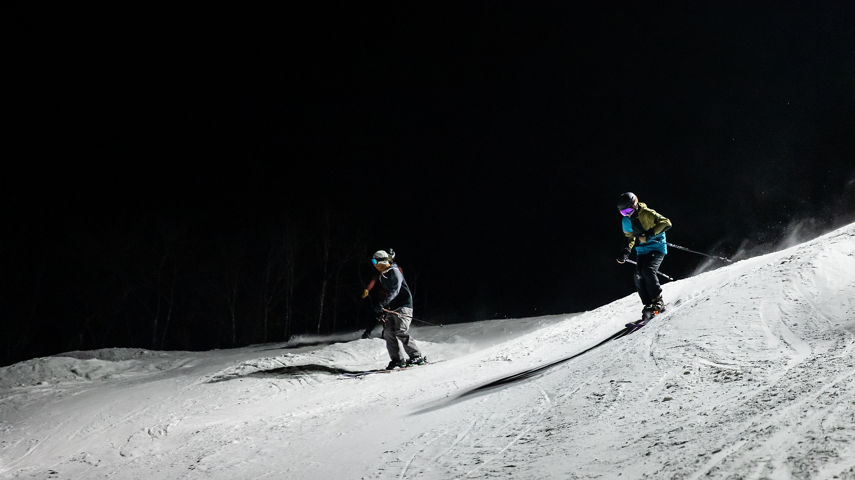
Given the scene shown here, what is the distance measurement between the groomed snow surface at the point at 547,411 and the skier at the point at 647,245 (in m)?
0.42

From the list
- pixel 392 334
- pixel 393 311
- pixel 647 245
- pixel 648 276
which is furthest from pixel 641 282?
pixel 392 334

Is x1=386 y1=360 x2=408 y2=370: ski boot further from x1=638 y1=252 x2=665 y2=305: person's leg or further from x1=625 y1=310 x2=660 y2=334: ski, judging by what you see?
x1=638 y1=252 x2=665 y2=305: person's leg

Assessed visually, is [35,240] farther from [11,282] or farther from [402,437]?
[402,437]

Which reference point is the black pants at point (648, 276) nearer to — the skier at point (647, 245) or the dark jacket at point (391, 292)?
the skier at point (647, 245)

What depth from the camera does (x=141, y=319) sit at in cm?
4259

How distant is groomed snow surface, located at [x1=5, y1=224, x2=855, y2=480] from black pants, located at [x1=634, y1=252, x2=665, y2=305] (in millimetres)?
399

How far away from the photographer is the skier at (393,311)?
10047mm

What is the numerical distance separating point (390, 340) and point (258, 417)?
3427mm

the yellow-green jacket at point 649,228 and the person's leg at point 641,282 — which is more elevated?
the yellow-green jacket at point 649,228

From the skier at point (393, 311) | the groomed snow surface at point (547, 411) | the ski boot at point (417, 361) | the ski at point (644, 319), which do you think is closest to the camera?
the groomed snow surface at point (547, 411)

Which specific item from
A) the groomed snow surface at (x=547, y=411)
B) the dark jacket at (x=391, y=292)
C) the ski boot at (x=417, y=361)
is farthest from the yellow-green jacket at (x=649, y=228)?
the ski boot at (x=417, y=361)

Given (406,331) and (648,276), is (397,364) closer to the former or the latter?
(406,331)

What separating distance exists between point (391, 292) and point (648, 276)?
13.5 ft

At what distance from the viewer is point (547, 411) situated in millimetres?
5180
